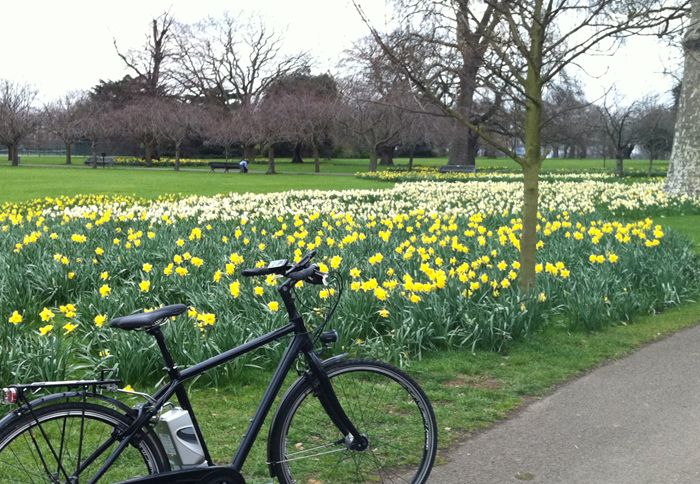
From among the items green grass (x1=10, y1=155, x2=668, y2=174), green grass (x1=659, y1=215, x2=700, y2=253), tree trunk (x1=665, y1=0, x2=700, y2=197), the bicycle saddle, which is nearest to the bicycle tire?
the bicycle saddle

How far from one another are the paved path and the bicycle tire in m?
1.36

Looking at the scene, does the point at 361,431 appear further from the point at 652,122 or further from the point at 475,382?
the point at 652,122

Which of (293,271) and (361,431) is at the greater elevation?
(293,271)

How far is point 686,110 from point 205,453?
15.9 m

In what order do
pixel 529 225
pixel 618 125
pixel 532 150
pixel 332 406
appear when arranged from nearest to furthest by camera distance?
pixel 332 406 < pixel 532 150 < pixel 529 225 < pixel 618 125

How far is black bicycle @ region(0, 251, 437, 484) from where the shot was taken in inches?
91.4

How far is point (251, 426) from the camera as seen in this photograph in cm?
263

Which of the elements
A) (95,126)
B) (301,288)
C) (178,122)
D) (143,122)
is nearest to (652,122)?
(178,122)

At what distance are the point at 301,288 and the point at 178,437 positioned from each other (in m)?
3.03

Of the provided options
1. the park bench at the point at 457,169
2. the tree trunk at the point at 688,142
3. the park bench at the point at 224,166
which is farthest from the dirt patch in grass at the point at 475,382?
the park bench at the point at 224,166

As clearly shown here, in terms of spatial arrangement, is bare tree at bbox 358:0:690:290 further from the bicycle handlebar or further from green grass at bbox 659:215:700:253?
green grass at bbox 659:215:700:253

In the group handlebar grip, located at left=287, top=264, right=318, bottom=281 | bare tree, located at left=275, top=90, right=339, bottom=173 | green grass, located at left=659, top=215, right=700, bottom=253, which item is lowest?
green grass, located at left=659, top=215, right=700, bottom=253

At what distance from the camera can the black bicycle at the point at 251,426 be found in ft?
7.61

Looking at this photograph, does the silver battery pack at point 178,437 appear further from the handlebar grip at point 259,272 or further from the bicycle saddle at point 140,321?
the handlebar grip at point 259,272
